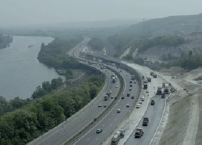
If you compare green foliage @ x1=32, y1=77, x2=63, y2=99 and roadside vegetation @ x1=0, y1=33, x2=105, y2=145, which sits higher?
roadside vegetation @ x1=0, y1=33, x2=105, y2=145

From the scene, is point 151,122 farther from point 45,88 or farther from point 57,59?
point 57,59

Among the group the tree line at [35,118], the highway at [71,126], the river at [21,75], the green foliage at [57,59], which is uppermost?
the tree line at [35,118]

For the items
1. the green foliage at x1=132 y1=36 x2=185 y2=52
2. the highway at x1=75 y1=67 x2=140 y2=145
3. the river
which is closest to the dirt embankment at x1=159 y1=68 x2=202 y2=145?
the highway at x1=75 y1=67 x2=140 y2=145

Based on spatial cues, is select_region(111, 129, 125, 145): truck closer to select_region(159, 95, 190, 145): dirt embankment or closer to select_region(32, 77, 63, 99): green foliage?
select_region(159, 95, 190, 145): dirt embankment

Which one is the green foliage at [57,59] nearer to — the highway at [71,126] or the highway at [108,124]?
the highway at [108,124]

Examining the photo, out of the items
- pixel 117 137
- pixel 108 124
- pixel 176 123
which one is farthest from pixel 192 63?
pixel 117 137

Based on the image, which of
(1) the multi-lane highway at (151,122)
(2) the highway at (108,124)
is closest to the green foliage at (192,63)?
(2) the highway at (108,124)

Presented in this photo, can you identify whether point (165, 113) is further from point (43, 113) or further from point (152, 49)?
point (152, 49)

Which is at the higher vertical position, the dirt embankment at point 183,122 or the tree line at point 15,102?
the dirt embankment at point 183,122
